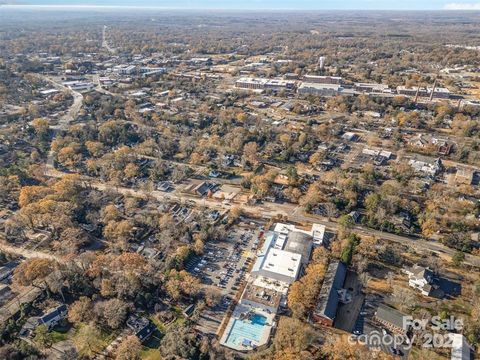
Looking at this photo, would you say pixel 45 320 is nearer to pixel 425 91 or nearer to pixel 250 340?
pixel 250 340

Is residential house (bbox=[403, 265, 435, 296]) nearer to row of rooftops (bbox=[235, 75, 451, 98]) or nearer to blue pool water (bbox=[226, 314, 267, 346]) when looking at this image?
blue pool water (bbox=[226, 314, 267, 346])

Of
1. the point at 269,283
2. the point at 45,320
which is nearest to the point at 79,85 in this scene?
the point at 45,320

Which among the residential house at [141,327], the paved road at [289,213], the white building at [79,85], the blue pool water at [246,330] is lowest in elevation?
the blue pool water at [246,330]

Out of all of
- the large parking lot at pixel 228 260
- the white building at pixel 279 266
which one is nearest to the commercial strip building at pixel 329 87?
the large parking lot at pixel 228 260

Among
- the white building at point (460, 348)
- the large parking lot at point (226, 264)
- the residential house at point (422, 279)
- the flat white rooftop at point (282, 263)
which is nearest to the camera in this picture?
the white building at point (460, 348)

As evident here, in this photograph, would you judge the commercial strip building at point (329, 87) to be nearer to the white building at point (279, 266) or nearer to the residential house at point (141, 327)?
the white building at point (279, 266)

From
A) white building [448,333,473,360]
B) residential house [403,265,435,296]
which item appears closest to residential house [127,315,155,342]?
white building [448,333,473,360]
